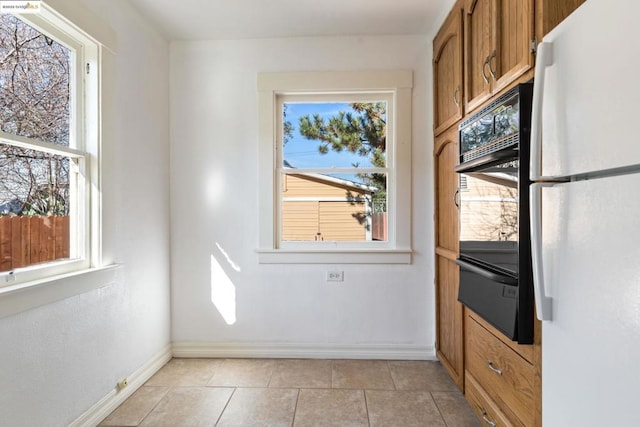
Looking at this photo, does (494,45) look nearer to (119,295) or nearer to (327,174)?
(327,174)

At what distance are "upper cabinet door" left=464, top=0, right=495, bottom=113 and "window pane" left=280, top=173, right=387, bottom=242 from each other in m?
1.01

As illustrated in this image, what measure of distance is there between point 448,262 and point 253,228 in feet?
4.91

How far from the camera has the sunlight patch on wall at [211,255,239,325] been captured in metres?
2.81

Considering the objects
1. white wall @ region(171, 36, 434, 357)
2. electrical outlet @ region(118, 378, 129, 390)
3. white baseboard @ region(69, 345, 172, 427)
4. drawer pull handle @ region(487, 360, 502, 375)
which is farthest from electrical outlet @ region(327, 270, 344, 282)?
electrical outlet @ region(118, 378, 129, 390)

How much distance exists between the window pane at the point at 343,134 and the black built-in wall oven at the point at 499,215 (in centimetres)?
96

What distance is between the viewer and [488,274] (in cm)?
154

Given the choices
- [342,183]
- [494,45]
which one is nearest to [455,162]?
[494,45]

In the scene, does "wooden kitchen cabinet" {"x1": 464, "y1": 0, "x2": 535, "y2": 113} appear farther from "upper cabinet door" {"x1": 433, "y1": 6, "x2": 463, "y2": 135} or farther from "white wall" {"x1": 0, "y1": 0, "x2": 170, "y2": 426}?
"white wall" {"x1": 0, "y1": 0, "x2": 170, "y2": 426}

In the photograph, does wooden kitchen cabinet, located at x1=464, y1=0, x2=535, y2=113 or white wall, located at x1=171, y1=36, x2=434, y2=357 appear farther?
white wall, located at x1=171, y1=36, x2=434, y2=357

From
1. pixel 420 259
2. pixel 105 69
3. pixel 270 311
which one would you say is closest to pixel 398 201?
pixel 420 259

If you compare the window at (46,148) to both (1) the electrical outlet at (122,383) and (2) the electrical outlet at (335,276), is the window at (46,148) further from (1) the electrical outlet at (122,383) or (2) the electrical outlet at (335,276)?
(2) the electrical outlet at (335,276)

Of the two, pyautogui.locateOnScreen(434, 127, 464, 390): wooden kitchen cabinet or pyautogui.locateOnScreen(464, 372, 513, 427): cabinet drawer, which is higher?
pyautogui.locateOnScreen(434, 127, 464, 390): wooden kitchen cabinet

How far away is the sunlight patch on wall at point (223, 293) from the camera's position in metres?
2.81

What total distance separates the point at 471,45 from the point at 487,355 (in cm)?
169
